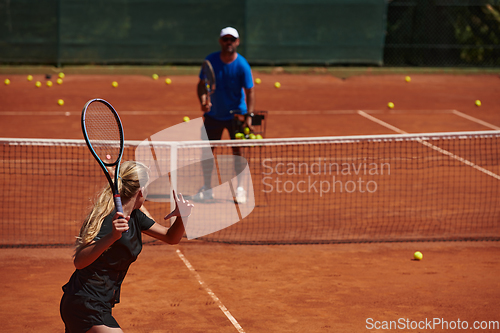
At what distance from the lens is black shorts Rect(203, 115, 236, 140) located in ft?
25.3

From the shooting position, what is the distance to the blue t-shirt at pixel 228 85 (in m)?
7.64

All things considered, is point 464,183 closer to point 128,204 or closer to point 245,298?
point 245,298

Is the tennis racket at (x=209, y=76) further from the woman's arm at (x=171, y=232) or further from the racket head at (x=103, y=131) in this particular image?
the woman's arm at (x=171, y=232)

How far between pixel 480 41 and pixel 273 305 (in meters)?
17.7

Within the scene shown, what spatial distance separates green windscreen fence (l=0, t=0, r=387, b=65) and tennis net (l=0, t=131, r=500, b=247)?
7.61m

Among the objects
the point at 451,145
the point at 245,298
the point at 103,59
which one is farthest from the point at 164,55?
the point at 245,298

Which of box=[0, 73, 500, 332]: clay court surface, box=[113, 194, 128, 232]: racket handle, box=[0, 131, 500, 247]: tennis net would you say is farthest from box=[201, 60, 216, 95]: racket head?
box=[113, 194, 128, 232]: racket handle

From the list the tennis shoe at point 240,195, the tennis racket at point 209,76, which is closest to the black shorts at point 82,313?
the tennis shoe at point 240,195

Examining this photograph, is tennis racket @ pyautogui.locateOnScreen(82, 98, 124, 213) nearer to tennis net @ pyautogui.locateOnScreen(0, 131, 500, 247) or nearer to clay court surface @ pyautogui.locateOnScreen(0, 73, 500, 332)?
clay court surface @ pyautogui.locateOnScreen(0, 73, 500, 332)

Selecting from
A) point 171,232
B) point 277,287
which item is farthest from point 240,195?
point 171,232

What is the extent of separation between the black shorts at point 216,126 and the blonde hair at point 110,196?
4470mm

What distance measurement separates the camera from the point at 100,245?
300 cm

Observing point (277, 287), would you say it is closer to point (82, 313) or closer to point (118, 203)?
point (82, 313)

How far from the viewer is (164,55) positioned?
1778 centimetres
